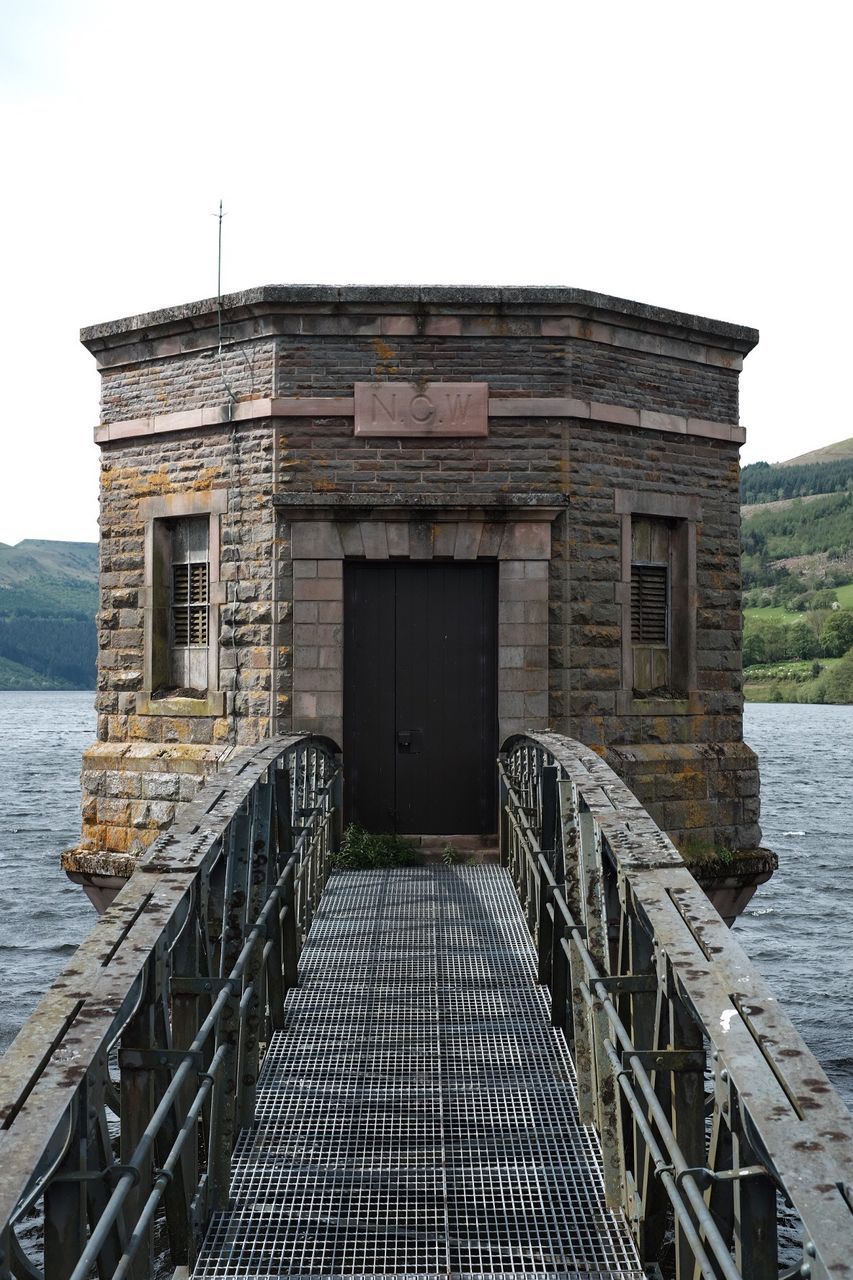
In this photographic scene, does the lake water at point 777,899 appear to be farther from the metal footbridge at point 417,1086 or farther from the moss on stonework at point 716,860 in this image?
the metal footbridge at point 417,1086

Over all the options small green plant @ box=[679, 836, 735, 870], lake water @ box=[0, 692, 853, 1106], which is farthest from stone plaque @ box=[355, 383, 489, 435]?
lake water @ box=[0, 692, 853, 1106]

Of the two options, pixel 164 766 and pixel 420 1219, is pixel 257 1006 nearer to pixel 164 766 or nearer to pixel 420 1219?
pixel 420 1219

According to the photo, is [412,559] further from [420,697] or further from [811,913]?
[811,913]

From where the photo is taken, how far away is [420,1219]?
4.06 meters

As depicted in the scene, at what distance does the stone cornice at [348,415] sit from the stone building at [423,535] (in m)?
0.02

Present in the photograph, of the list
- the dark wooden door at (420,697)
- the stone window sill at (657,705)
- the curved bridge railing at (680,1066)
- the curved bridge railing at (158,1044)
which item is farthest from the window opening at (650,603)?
the curved bridge railing at (158,1044)

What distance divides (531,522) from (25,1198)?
8570 millimetres

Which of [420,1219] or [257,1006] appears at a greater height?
[257,1006]

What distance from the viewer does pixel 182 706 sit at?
1145 centimetres

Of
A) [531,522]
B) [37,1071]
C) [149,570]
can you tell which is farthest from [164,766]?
[37,1071]

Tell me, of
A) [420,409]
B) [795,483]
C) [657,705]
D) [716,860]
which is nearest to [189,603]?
[420,409]

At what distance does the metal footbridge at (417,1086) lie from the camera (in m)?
2.68

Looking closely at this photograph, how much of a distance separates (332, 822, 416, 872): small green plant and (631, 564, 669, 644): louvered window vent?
3189 millimetres

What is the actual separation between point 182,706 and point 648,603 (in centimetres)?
453
